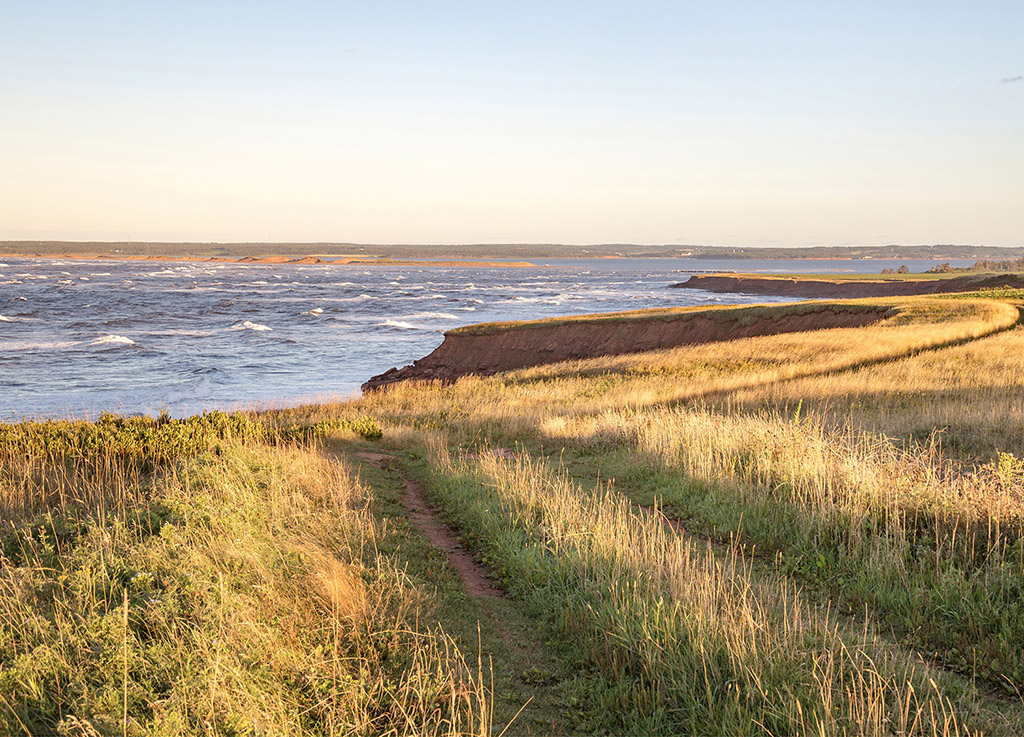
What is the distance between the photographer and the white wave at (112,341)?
4881cm

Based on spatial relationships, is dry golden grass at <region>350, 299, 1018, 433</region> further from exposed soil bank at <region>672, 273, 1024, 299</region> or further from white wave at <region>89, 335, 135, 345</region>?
exposed soil bank at <region>672, 273, 1024, 299</region>

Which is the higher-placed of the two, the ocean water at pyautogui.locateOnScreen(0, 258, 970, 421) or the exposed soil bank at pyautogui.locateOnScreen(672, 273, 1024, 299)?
the exposed soil bank at pyautogui.locateOnScreen(672, 273, 1024, 299)

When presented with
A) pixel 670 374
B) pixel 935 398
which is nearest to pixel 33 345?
pixel 670 374

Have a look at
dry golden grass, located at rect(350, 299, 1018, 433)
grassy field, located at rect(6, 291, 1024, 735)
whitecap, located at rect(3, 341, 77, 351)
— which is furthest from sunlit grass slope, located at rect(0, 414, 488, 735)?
whitecap, located at rect(3, 341, 77, 351)

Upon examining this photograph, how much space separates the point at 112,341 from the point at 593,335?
3582cm

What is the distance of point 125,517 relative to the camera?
7.59 m

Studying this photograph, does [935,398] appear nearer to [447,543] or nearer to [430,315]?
[447,543]

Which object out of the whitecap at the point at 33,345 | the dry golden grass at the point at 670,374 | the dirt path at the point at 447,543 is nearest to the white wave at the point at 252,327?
the whitecap at the point at 33,345

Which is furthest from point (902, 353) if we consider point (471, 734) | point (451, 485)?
point (471, 734)

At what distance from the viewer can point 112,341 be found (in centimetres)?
4953

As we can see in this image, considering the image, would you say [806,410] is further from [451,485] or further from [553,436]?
[451,485]

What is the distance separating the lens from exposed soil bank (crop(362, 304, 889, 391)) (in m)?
41.5

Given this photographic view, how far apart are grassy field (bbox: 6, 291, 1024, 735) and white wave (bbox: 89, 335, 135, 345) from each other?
41.6 m

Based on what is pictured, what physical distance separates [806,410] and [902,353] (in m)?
11.1
